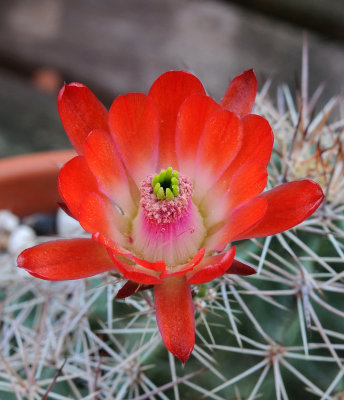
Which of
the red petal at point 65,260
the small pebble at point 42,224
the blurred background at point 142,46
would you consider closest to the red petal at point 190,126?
the red petal at point 65,260

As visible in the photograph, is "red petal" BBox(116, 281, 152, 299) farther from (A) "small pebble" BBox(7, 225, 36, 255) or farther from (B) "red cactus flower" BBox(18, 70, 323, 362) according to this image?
(A) "small pebble" BBox(7, 225, 36, 255)

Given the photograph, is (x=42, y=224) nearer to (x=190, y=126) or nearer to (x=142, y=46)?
(x=142, y=46)

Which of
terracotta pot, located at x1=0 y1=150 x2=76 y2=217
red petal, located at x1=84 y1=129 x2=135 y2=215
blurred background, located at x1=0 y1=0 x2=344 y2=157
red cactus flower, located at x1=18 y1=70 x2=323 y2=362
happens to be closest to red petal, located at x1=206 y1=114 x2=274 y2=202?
red cactus flower, located at x1=18 y1=70 x2=323 y2=362

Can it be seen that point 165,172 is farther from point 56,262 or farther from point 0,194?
point 0,194

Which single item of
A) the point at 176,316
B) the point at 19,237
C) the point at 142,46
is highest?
Answer: the point at 142,46

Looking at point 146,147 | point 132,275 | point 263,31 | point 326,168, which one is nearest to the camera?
point 132,275

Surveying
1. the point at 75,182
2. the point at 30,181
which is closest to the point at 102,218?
the point at 75,182

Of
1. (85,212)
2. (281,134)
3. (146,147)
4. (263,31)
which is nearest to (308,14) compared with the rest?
(263,31)
